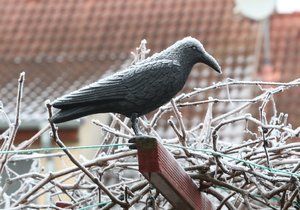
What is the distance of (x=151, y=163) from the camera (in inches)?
92.4

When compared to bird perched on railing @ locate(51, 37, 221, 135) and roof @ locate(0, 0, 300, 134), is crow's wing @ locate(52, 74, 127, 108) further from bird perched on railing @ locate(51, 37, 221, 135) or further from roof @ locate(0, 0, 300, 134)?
roof @ locate(0, 0, 300, 134)

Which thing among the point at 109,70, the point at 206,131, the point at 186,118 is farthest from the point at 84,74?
the point at 206,131

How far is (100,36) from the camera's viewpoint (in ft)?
31.3

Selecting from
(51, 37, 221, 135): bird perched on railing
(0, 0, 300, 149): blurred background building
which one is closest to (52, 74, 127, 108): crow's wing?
(51, 37, 221, 135): bird perched on railing

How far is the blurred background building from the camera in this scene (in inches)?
324

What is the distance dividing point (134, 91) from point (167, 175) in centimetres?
19

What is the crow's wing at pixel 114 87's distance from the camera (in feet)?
7.68

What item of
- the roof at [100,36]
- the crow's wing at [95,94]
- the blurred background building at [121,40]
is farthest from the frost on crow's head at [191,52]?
the roof at [100,36]

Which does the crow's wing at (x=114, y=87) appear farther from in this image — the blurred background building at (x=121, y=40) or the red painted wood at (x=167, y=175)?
the blurred background building at (x=121, y=40)

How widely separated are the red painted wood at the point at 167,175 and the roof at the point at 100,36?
5172mm

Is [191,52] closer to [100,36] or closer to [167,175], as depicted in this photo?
[167,175]

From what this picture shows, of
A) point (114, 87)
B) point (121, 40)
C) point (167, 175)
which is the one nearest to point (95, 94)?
point (114, 87)

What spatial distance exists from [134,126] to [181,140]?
0.34m

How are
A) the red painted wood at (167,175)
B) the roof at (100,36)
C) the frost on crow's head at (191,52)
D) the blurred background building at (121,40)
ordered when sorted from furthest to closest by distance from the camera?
1. the roof at (100,36)
2. the blurred background building at (121,40)
3. the frost on crow's head at (191,52)
4. the red painted wood at (167,175)
